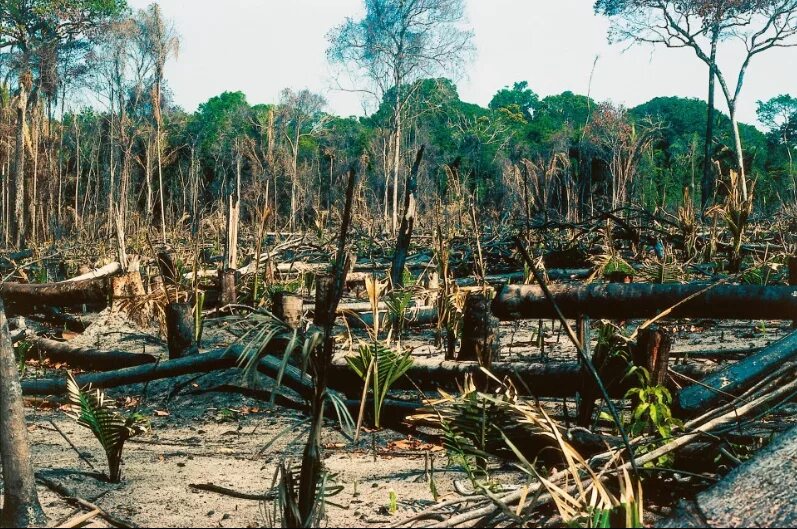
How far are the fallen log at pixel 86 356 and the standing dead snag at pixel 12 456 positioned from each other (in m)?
2.75

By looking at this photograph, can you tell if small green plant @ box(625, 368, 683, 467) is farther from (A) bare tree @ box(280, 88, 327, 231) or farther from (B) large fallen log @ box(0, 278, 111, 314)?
(A) bare tree @ box(280, 88, 327, 231)

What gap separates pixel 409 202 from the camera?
6273 mm

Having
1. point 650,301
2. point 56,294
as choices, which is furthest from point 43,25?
point 650,301

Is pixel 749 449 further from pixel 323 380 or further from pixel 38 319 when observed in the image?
pixel 38 319

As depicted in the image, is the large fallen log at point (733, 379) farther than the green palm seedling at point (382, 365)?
No

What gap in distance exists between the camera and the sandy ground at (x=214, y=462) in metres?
2.52

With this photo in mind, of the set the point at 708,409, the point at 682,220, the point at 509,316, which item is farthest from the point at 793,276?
the point at 682,220

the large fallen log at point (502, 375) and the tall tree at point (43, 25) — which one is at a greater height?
the tall tree at point (43, 25)

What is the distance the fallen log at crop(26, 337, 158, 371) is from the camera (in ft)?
17.0

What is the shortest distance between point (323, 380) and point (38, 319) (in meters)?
6.80

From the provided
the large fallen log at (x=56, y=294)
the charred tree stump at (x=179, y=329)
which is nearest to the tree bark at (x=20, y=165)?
the large fallen log at (x=56, y=294)

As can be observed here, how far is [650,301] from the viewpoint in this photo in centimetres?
443

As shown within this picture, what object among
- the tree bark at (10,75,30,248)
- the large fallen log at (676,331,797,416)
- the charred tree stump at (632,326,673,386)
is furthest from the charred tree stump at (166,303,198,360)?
the tree bark at (10,75,30,248)

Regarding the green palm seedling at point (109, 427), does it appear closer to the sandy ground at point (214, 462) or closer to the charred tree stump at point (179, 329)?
the sandy ground at point (214, 462)
